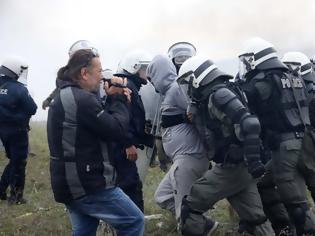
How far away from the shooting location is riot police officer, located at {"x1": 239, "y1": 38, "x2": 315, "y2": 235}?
504 cm

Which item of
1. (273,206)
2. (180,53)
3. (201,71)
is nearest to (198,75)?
(201,71)

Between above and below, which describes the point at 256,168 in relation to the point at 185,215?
above

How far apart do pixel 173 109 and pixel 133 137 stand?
21.6 inches

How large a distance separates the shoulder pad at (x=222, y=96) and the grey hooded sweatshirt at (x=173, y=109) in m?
0.78

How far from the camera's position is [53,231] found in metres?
6.12

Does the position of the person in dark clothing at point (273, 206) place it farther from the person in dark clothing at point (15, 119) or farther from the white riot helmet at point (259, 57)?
the person in dark clothing at point (15, 119)

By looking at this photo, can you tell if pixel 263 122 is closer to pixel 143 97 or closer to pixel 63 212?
pixel 143 97

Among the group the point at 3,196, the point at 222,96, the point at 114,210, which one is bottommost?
the point at 3,196

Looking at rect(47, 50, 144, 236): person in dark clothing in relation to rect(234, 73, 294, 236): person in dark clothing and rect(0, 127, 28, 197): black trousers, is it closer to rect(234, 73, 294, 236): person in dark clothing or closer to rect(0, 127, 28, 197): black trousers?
rect(234, 73, 294, 236): person in dark clothing

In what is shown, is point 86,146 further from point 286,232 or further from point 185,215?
point 286,232

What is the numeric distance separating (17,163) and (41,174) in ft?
8.95

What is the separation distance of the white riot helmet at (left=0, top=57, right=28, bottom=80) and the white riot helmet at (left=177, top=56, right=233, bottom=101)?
3.48 m

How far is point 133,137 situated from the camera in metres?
5.64

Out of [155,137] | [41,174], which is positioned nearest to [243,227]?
[155,137]
